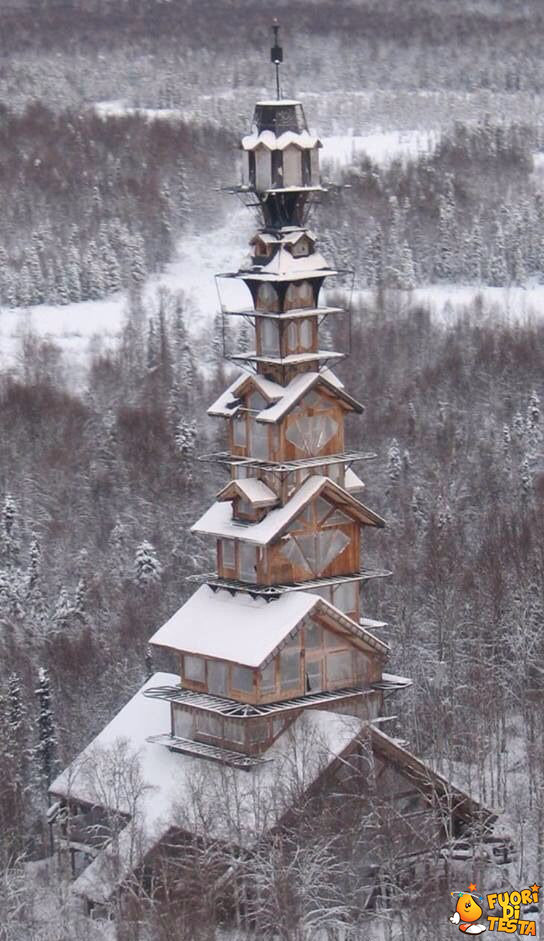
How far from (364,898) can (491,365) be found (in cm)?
5783

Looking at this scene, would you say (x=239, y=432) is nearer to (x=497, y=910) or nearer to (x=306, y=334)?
(x=306, y=334)

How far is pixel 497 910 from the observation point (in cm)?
5144

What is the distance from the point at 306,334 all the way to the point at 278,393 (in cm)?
158

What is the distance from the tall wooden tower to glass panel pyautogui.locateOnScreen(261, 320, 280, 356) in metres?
0.04

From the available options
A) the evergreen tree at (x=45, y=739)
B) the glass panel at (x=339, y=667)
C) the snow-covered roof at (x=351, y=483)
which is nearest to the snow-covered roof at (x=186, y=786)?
the glass panel at (x=339, y=667)

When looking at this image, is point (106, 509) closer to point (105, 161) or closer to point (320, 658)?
point (320, 658)

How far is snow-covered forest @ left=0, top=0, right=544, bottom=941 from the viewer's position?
5728 cm

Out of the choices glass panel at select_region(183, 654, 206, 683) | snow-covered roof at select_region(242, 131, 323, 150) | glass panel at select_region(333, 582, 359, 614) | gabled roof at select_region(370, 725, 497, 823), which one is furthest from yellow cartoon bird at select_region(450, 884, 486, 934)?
snow-covered roof at select_region(242, 131, 323, 150)

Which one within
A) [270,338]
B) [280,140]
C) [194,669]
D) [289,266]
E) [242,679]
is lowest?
[194,669]

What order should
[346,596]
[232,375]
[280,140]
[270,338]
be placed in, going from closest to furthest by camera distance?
[280,140] < [270,338] < [346,596] < [232,375]

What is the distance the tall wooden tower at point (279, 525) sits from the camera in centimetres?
5488

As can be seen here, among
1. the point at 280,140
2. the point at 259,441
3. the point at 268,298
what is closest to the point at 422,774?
the point at 259,441

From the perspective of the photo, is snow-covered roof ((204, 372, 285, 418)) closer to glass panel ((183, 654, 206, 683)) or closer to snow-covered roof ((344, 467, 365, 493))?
snow-covered roof ((344, 467, 365, 493))

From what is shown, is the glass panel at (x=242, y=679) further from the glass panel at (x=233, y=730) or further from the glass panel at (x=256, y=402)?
the glass panel at (x=256, y=402)
